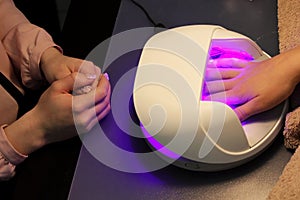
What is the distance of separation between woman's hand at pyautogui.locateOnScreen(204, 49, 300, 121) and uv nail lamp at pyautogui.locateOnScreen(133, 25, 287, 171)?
0.07 ft

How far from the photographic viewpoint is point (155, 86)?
0.58 metres

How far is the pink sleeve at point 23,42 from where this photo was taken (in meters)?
0.78

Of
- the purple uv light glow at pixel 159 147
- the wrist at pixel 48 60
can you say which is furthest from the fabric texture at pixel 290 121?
the wrist at pixel 48 60

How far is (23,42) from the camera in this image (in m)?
0.79

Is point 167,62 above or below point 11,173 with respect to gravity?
above

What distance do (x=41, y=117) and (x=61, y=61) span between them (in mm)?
98

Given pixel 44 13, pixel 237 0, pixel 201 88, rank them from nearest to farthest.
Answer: pixel 201 88 → pixel 237 0 → pixel 44 13

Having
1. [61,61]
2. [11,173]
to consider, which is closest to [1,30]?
[61,61]

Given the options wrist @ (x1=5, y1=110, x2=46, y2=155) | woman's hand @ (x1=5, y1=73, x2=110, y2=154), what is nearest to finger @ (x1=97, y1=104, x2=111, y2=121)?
woman's hand @ (x1=5, y1=73, x2=110, y2=154)

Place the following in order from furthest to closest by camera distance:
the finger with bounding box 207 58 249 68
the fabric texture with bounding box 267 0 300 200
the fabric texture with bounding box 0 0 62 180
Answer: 1. the fabric texture with bounding box 0 0 62 180
2. the finger with bounding box 207 58 249 68
3. the fabric texture with bounding box 267 0 300 200

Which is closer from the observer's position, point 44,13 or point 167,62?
point 167,62

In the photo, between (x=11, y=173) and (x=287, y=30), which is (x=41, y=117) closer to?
(x=11, y=173)

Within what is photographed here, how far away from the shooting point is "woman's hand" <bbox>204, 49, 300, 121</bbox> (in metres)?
0.60

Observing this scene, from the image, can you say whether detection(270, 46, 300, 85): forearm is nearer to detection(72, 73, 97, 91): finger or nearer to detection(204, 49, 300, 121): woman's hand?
detection(204, 49, 300, 121): woman's hand
